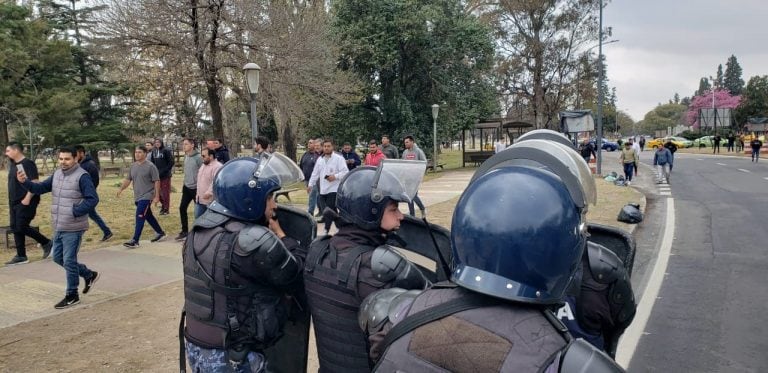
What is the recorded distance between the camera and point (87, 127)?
33.5m

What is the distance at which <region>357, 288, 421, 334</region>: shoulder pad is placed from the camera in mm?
1435

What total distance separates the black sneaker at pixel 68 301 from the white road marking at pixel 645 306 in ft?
17.6

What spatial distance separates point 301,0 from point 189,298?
29398 mm

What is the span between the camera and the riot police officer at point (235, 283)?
2.37 meters

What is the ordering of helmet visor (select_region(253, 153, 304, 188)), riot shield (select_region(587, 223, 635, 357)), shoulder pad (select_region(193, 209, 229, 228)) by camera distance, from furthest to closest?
helmet visor (select_region(253, 153, 304, 188)), shoulder pad (select_region(193, 209, 229, 228)), riot shield (select_region(587, 223, 635, 357))

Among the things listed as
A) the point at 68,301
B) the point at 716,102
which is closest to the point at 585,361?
the point at 68,301

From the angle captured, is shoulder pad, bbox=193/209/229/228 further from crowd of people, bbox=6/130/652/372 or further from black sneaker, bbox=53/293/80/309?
black sneaker, bbox=53/293/80/309

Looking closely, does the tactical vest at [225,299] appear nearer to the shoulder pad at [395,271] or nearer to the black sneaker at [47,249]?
the shoulder pad at [395,271]

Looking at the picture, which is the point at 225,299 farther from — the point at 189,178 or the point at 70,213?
the point at 189,178

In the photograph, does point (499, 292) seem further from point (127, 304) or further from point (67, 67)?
point (67, 67)

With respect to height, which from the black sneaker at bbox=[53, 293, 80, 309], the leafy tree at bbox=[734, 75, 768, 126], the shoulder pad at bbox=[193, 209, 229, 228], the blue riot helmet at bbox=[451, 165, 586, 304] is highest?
the leafy tree at bbox=[734, 75, 768, 126]

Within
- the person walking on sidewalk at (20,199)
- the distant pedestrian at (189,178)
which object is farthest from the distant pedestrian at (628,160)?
the person walking on sidewalk at (20,199)

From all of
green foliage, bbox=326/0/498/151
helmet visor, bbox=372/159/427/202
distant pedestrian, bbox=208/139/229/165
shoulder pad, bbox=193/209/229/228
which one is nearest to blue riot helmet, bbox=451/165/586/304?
helmet visor, bbox=372/159/427/202

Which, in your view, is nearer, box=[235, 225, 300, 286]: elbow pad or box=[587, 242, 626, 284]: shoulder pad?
box=[587, 242, 626, 284]: shoulder pad
